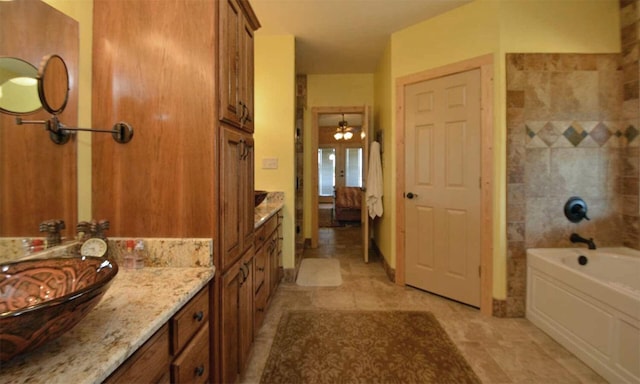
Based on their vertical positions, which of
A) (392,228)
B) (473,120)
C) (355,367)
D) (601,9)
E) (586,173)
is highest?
(601,9)

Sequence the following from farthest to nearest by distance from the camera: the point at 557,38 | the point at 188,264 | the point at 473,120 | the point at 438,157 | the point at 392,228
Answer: the point at 392,228 < the point at 438,157 < the point at 473,120 < the point at 557,38 < the point at 188,264

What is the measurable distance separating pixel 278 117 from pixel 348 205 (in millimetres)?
3726

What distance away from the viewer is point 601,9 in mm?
2338

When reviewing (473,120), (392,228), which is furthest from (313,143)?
(473,120)

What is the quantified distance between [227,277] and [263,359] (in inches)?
34.7

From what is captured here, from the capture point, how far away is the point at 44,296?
782 millimetres

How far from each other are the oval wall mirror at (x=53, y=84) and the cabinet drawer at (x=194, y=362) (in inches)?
40.0

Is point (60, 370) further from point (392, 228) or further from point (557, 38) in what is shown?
point (557, 38)

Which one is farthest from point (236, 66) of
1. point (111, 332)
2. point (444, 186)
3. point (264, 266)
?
point (444, 186)

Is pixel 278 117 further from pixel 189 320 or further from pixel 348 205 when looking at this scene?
pixel 348 205

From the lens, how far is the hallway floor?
1.72m

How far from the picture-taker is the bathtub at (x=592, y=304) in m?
1.58

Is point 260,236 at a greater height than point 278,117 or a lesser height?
lesser

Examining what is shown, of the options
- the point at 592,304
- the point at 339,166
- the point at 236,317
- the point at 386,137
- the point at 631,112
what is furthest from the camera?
the point at 339,166
